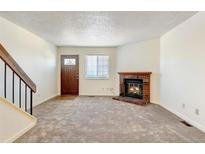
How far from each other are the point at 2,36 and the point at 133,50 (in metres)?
4.99

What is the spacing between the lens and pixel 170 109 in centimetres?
523

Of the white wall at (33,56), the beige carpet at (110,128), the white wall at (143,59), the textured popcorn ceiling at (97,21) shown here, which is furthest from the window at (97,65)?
the beige carpet at (110,128)


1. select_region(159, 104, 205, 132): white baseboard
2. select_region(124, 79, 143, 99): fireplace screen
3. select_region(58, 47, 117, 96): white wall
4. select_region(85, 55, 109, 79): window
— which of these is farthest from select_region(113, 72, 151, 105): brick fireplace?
select_region(159, 104, 205, 132): white baseboard

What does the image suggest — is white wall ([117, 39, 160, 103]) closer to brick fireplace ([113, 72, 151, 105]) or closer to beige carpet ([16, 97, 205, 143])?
brick fireplace ([113, 72, 151, 105])

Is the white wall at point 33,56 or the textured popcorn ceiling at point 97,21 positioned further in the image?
the white wall at point 33,56

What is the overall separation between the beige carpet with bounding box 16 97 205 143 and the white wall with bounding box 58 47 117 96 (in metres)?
3.69

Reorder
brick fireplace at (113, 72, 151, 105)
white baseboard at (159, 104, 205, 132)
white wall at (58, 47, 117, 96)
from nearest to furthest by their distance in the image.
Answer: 1. white baseboard at (159, 104, 205, 132)
2. brick fireplace at (113, 72, 151, 105)
3. white wall at (58, 47, 117, 96)

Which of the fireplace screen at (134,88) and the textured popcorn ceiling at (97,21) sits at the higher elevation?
the textured popcorn ceiling at (97,21)

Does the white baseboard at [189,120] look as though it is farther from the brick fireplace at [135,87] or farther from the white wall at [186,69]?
the brick fireplace at [135,87]

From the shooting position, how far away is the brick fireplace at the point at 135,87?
6.55 metres

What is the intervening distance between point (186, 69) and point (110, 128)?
2301mm

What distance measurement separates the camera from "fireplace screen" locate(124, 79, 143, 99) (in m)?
6.85
